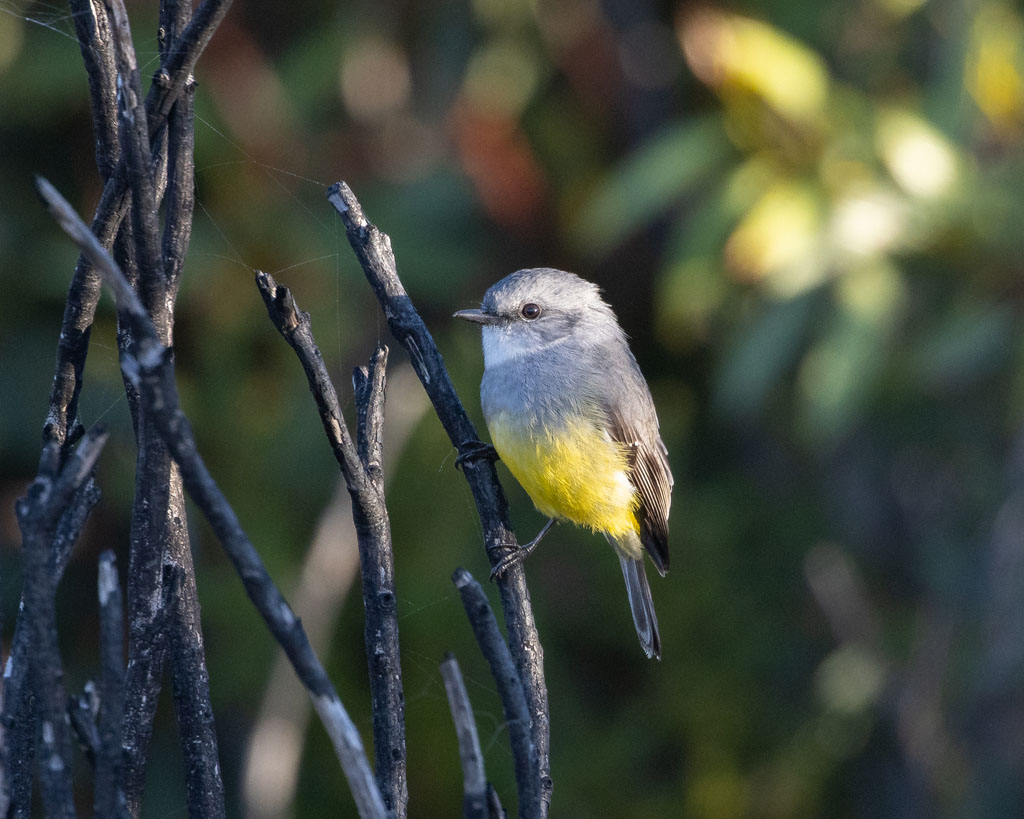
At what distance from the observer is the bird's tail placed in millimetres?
2949

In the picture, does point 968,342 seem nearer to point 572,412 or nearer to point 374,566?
point 572,412

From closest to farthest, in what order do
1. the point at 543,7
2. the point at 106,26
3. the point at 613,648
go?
1. the point at 106,26
2. the point at 613,648
3. the point at 543,7

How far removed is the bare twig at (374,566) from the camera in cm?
104

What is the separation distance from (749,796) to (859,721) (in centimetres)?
64

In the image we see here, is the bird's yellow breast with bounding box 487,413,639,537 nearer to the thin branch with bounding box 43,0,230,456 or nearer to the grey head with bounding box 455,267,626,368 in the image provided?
the grey head with bounding box 455,267,626,368

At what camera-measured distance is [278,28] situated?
18.5 feet

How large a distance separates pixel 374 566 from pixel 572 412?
1.57 m

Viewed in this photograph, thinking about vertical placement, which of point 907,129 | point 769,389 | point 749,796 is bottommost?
point 749,796

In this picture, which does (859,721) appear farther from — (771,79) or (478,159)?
(478,159)

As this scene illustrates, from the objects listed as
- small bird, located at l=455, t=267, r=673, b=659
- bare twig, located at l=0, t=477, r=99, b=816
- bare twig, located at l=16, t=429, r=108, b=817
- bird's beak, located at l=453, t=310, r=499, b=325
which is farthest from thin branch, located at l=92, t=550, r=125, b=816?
bird's beak, located at l=453, t=310, r=499, b=325

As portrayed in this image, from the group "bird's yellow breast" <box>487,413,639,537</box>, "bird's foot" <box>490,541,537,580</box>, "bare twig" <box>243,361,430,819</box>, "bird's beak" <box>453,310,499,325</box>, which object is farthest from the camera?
"bare twig" <box>243,361,430,819</box>

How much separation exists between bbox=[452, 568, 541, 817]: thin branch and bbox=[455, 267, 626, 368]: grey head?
5.99 feet

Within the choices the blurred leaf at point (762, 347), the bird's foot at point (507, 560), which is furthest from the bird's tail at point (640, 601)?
the bird's foot at point (507, 560)

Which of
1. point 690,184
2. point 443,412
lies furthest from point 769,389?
point 443,412
